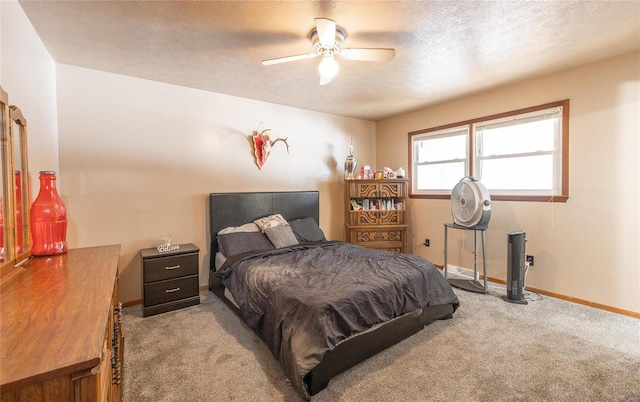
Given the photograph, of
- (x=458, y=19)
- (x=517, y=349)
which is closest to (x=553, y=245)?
(x=517, y=349)

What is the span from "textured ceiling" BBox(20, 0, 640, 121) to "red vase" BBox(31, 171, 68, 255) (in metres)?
1.26

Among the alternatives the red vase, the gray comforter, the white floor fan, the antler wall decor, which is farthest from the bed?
the red vase

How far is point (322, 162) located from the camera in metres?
4.71

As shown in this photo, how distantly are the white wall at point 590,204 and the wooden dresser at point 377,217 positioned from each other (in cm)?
126

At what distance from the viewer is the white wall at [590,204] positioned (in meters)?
2.78

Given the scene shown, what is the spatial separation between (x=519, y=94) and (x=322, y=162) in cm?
278

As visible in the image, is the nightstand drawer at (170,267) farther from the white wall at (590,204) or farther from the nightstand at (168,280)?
the white wall at (590,204)

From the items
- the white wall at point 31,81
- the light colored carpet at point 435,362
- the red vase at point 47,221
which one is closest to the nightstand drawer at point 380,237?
the light colored carpet at point 435,362

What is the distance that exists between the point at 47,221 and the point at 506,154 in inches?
179

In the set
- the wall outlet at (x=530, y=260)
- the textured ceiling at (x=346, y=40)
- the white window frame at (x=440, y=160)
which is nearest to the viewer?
the textured ceiling at (x=346, y=40)

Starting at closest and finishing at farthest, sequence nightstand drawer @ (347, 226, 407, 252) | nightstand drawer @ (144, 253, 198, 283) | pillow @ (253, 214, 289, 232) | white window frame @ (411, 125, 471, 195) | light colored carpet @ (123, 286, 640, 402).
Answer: light colored carpet @ (123, 286, 640, 402) → nightstand drawer @ (144, 253, 198, 283) → pillow @ (253, 214, 289, 232) → white window frame @ (411, 125, 471, 195) → nightstand drawer @ (347, 226, 407, 252)

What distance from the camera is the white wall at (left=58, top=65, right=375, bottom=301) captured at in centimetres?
289

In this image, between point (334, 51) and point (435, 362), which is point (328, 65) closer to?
point (334, 51)

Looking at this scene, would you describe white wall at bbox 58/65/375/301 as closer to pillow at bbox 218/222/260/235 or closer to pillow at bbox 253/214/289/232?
pillow at bbox 218/222/260/235
